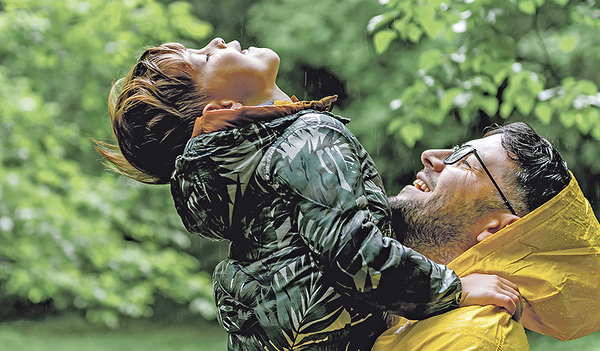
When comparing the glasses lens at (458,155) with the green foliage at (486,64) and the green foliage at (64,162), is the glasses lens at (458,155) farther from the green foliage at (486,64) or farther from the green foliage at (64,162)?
the green foliage at (64,162)

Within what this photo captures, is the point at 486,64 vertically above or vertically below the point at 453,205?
below

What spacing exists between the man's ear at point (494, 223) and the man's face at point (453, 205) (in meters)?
0.02

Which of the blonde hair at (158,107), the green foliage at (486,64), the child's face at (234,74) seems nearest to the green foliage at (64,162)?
the green foliage at (486,64)

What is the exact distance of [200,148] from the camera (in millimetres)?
1717

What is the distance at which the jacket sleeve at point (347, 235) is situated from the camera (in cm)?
154

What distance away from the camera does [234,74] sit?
1902 millimetres

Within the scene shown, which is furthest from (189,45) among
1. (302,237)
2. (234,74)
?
(302,237)

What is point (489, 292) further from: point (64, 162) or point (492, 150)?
point (64, 162)

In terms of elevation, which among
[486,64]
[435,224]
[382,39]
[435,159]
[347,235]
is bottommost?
[486,64]

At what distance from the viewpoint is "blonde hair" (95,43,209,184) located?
189 cm

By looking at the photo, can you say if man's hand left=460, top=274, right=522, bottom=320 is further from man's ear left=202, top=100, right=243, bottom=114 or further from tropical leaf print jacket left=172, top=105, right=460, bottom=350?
man's ear left=202, top=100, right=243, bottom=114

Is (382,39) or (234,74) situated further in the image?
(382,39)

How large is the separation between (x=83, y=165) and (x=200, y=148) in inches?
333

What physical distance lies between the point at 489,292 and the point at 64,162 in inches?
239
